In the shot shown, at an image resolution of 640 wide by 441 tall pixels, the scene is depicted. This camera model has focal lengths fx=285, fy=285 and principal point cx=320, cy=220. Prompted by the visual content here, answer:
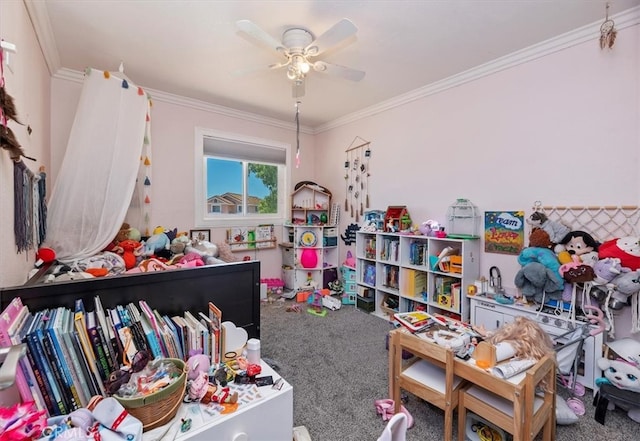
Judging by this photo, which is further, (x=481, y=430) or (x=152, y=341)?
(x=481, y=430)

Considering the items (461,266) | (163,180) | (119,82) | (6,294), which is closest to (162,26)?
(119,82)

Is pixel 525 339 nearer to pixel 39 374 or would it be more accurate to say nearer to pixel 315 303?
pixel 39 374

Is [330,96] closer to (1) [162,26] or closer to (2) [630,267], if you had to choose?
(1) [162,26]

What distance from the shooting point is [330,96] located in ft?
10.8

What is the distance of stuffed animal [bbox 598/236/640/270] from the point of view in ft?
5.94

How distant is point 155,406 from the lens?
89 centimetres

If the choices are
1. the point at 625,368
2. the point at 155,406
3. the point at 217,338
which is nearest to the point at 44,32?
the point at 217,338

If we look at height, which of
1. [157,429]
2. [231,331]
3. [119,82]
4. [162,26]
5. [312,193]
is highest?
[162,26]

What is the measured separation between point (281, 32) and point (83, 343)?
7.19 ft

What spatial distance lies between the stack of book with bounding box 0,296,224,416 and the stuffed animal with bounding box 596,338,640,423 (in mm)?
2250

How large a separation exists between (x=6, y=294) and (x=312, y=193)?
3519 millimetres

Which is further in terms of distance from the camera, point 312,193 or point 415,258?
point 312,193

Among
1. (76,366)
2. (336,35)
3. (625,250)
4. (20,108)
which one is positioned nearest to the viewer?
(76,366)

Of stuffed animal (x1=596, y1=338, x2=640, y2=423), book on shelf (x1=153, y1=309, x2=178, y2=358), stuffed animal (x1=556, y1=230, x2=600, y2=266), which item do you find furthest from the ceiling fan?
stuffed animal (x1=596, y1=338, x2=640, y2=423)
